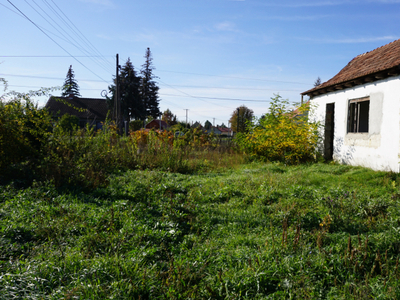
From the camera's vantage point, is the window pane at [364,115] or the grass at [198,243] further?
the window pane at [364,115]

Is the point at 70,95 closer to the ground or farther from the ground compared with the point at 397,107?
farther from the ground

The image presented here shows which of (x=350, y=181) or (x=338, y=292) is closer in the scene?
(x=338, y=292)

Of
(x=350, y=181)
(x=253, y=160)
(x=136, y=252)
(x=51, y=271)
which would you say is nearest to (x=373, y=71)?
(x=350, y=181)

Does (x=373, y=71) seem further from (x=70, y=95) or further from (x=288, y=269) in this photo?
(x=70, y=95)

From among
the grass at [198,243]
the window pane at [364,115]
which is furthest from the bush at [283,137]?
the grass at [198,243]

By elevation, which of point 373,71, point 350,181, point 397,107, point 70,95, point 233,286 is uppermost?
point 70,95

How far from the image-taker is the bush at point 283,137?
11859mm

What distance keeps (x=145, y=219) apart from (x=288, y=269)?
7.59 ft

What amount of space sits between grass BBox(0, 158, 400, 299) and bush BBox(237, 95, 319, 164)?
17.5 ft

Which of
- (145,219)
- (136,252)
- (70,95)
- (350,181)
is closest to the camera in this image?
(136,252)

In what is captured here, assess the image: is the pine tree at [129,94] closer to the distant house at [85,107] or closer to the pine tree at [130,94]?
the pine tree at [130,94]

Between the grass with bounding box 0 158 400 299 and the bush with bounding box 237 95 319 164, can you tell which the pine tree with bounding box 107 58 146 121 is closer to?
the bush with bounding box 237 95 319 164

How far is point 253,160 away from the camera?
12.4 m

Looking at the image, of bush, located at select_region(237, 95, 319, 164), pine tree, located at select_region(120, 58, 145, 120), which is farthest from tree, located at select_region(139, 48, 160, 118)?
bush, located at select_region(237, 95, 319, 164)
